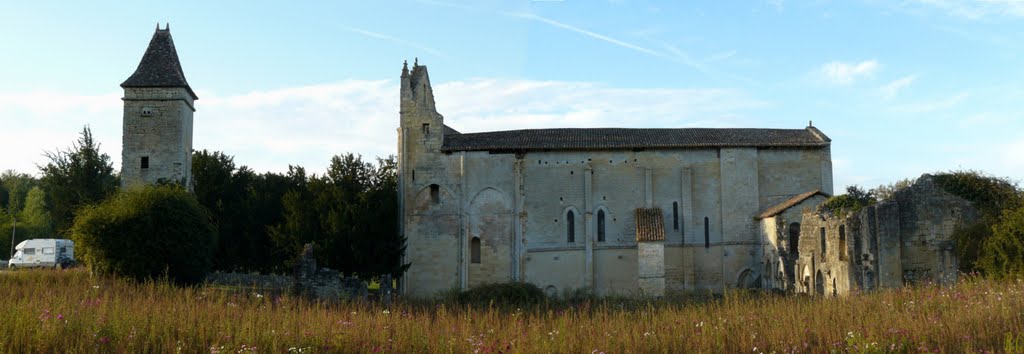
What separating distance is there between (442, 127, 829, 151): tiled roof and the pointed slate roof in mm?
11806

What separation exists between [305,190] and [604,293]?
13.8 meters

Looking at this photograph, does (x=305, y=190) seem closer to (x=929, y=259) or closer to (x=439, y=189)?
(x=439, y=189)

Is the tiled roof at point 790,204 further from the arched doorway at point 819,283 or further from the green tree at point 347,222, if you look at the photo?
the green tree at point 347,222

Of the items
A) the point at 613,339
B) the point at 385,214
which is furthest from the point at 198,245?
the point at 613,339

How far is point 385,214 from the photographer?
101 feet

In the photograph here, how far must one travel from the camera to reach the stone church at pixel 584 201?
110 feet

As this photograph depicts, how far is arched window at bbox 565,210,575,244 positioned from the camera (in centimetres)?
3409

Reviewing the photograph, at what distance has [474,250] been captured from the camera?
111 ft

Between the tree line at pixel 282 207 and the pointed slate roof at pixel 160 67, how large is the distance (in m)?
3.86

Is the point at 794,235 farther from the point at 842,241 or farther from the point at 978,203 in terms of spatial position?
the point at 978,203

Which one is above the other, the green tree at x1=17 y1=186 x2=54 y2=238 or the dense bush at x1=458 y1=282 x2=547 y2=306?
the green tree at x1=17 y1=186 x2=54 y2=238

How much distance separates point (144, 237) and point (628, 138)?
21.1 m

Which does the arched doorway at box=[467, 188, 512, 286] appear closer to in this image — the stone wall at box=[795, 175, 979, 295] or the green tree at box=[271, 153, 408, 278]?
the green tree at box=[271, 153, 408, 278]

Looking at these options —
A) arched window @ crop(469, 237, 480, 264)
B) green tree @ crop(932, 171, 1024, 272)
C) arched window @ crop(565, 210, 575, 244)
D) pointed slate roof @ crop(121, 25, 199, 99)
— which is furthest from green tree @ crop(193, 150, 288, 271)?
green tree @ crop(932, 171, 1024, 272)
